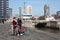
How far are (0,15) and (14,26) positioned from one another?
7177 inches


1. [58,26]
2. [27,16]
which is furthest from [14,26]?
[27,16]

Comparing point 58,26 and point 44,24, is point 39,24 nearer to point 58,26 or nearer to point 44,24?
point 44,24

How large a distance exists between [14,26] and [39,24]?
165 feet

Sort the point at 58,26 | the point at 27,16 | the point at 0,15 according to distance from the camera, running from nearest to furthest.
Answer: the point at 58,26 < the point at 27,16 < the point at 0,15

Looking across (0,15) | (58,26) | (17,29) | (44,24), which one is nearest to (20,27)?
(17,29)

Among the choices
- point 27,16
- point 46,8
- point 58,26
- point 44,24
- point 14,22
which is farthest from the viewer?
point 27,16

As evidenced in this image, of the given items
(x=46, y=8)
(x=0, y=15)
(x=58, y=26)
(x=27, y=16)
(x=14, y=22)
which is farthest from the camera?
(x=0, y=15)

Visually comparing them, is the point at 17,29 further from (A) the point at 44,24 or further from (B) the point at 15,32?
(A) the point at 44,24

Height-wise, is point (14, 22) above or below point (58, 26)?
above

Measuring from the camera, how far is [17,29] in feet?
65.8

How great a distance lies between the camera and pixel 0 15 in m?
200

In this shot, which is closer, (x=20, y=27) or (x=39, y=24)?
(x=20, y=27)

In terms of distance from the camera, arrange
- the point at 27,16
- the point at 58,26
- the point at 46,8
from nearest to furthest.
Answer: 1. the point at 58,26
2. the point at 46,8
3. the point at 27,16

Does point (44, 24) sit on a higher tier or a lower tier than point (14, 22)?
lower
